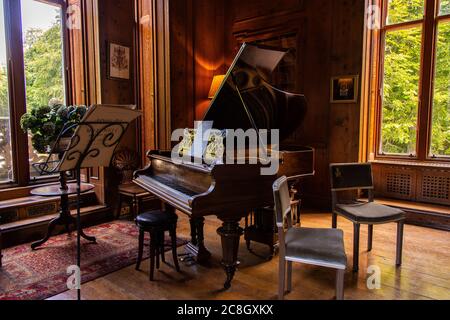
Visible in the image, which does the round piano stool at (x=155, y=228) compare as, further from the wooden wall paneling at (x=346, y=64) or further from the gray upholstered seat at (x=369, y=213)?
the wooden wall paneling at (x=346, y=64)

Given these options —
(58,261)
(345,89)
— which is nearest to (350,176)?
(345,89)

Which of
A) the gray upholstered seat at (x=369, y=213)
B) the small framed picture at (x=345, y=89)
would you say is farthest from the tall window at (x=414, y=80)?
the gray upholstered seat at (x=369, y=213)

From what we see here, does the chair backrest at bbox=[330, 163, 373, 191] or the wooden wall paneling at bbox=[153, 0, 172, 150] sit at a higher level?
the wooden wall paneling at bbox=[153, 0, 172, 150]

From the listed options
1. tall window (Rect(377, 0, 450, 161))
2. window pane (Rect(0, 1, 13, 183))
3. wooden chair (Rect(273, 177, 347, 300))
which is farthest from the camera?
tall window (Rect(377, 0, 450, 161))

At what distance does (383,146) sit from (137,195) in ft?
11.5

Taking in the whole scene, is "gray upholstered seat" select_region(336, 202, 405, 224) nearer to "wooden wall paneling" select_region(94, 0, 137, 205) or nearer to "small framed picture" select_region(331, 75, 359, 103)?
"small framed picture" select_region(331, 75, 359, 103)

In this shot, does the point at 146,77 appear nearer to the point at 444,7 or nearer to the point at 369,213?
the point at 369,213

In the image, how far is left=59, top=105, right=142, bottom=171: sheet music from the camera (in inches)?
85.6

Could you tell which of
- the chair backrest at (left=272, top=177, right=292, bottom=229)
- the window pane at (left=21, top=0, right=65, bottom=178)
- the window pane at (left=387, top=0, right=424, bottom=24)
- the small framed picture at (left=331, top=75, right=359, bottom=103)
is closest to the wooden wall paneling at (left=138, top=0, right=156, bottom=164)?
the window pane at (left=21, top=0, right=65, bottom=178)

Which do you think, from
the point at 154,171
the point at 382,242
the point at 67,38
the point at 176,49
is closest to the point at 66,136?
the point at 154,171

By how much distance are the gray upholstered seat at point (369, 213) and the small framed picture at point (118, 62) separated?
3.14m

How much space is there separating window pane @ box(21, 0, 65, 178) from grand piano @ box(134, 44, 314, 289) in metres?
1.96

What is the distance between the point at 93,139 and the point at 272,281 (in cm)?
172

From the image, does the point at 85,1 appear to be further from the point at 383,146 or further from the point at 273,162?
the point at 383,146
